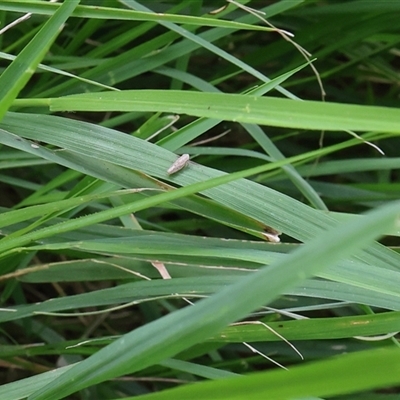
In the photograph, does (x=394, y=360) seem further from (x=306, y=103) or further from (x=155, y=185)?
(x=155, y=185)

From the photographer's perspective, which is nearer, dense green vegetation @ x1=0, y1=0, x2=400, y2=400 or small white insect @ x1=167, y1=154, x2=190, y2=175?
dense green vegetation @ x1=0, y1=0, x2=400, y2=400

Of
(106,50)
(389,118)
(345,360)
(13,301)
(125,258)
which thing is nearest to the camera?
(345,360)

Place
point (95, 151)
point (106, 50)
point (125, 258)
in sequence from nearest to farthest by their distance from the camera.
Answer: point (95, 151) → point (125, 258) → point (106, 50)

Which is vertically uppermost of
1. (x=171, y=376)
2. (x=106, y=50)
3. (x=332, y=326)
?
(x=106, y=50)

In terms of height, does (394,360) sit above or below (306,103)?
below

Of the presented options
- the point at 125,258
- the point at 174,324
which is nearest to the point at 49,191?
the point at 125,258

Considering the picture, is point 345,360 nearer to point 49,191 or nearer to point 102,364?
point 102,364

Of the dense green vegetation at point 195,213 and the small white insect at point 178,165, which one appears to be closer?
the dense green vegetation at point 195,213

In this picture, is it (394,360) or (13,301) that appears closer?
(394,360)
